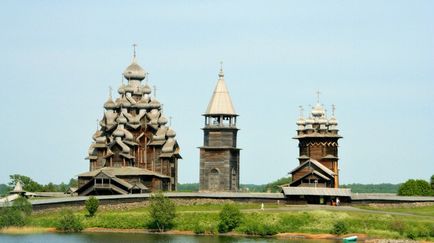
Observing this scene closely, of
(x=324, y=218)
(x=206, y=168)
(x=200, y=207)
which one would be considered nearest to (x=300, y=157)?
(x=206, y=168)

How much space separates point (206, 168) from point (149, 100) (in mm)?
10374

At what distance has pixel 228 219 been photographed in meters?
68.4

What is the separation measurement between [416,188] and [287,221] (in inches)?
774

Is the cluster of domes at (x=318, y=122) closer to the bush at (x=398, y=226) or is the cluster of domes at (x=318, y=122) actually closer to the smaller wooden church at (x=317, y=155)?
the smaller wooden church at (x=317, y=155)

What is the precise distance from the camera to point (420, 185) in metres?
85.4

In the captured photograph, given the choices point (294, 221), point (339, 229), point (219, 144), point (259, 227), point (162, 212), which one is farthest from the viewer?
point (219, 144)

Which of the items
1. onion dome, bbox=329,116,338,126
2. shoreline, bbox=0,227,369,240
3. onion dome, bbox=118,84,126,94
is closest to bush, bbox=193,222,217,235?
shoreline, bbox=0,227,369,240

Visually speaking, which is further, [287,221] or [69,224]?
[69,224]

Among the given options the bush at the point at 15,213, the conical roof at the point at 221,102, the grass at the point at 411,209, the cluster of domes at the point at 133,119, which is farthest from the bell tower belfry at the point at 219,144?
the bush at the point at 15,213

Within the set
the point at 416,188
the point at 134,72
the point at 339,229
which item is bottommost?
the point at 339,229

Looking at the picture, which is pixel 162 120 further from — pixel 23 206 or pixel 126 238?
pixel 126 238

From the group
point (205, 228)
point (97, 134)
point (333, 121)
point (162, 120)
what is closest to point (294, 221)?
point (205, 228)

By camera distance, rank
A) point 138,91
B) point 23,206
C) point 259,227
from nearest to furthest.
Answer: point 259,227 → point 23,206 → point 138,91

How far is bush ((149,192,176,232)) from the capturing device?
69750mm
